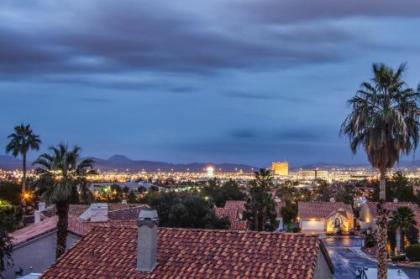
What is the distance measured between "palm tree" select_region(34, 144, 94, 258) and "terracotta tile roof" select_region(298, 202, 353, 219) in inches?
2404

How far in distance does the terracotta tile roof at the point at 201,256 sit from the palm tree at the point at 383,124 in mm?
7424

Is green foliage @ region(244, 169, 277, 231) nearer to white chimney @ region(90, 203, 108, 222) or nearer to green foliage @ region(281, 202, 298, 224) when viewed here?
green foliage @ region(281, 202, 298, 224)

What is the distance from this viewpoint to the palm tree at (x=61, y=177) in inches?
1364

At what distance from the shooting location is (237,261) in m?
19.9

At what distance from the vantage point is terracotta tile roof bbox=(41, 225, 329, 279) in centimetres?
1936

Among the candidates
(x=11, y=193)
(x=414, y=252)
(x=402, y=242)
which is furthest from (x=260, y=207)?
(x=11, y=193)

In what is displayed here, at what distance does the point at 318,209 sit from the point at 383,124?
69370 millimetres

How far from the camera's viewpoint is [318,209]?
94562 millimetres

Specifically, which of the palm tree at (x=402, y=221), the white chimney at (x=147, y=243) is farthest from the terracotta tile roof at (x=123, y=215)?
the white chimney at (x=147, y=243)

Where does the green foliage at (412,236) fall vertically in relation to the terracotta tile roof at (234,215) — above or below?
below

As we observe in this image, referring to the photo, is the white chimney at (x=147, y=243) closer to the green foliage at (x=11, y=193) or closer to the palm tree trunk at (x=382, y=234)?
the palm tree trunk at (x=382, y=234)

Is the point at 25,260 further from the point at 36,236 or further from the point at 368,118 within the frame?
the point at 368,118

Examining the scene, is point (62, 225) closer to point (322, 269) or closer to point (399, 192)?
point (322, 269)

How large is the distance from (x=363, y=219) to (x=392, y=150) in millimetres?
71518
